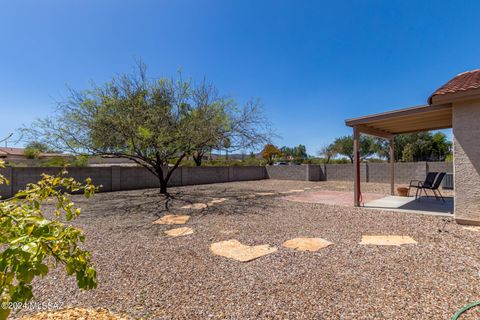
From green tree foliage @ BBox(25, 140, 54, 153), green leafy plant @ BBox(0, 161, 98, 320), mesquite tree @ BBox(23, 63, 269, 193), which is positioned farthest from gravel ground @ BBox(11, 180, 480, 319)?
green tree foliage @ BBox(25, 140, 54, 153)

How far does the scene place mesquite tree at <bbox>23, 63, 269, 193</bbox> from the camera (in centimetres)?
765

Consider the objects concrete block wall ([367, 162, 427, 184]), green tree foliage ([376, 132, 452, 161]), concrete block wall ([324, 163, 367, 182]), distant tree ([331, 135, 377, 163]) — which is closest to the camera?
concrete block wall ([367, 162, 427, 184])

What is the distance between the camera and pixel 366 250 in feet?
11.0

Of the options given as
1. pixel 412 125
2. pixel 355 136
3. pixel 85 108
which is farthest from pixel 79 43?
pixel 412 125

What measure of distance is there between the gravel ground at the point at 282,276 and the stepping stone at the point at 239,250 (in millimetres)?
139

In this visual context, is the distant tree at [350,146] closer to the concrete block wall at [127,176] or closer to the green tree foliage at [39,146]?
the concrete block wall at [127,176]

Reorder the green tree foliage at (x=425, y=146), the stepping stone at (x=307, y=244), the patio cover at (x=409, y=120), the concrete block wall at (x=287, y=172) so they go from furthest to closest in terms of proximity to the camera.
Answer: the green tree foliage at (x=425, y=146) → the concrete block wall at (x=287, y=172) → the patio cover at (x=409, y=120) → the stepping stone at (x=307, y=244)

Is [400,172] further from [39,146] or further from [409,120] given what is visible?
[39,146]

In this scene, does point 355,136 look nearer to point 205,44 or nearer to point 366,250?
point 366,250

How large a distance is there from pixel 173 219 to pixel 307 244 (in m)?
3.18

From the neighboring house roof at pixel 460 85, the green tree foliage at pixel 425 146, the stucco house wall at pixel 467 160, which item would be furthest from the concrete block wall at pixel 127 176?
the green tree foliage at pixel 425 146

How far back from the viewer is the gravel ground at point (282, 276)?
2053 millimetres

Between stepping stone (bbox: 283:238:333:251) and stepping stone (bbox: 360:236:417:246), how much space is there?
618mm

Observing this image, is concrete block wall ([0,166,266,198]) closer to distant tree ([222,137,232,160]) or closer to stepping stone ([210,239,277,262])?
distant tree ([222,137,232,160])
